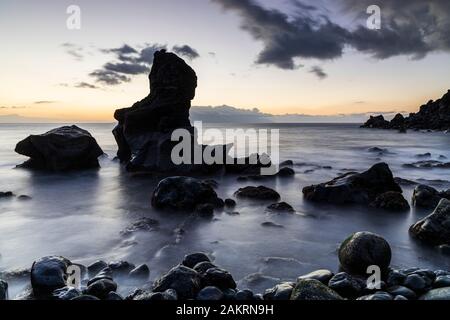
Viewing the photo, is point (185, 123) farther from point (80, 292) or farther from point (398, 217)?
point (80, 292)

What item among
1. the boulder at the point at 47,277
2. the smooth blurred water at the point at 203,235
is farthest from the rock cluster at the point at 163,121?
the boulder at the point at 47,277

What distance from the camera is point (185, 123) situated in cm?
2698

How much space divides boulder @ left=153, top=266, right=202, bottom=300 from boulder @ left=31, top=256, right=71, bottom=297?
1821mm

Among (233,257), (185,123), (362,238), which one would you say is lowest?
(233,257)

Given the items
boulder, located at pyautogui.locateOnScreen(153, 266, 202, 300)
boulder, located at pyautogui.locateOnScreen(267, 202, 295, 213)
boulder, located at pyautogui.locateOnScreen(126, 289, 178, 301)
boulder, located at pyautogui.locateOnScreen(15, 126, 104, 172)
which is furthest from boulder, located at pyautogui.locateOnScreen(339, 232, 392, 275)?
boulder, located at pyautogui.locateOnScreen(15, 126, 104, 172)

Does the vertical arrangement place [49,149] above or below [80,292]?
above

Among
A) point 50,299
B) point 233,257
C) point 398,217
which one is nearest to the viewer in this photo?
point 50,299

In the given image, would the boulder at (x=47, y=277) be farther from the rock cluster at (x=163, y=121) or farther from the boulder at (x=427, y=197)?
the rock cluster at (x=163, y=121)

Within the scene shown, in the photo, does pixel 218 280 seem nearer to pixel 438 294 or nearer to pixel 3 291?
pixel 438 294

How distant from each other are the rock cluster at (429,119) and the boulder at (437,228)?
87.2m

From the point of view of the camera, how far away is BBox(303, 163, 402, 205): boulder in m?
14.4

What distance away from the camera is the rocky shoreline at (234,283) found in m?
6.18

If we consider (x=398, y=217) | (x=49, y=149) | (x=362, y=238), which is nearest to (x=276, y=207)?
(x=398, y=217)

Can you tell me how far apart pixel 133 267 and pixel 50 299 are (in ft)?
6.75
